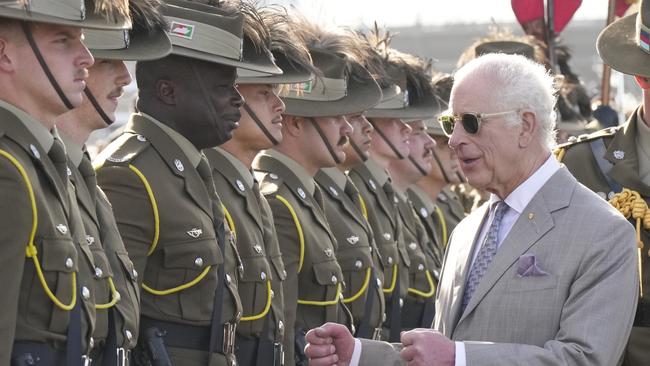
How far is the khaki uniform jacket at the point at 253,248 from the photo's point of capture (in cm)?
707

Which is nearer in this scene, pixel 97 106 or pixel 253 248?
pixel 97 106

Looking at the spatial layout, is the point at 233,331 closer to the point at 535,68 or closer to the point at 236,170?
the point at 236,170

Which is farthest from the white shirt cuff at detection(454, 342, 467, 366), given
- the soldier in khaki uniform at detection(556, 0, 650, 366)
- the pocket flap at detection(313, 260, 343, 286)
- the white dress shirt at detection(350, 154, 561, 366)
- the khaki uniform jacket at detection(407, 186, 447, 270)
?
the khaki uniform jacket at detection(407, 186, 447, 270)

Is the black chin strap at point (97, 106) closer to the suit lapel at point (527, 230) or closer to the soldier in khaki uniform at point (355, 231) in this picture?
the suit lapel at point (527, 230)

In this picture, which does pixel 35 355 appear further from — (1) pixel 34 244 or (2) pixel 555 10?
(2) pixel 555 10

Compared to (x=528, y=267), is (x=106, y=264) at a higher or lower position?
lower

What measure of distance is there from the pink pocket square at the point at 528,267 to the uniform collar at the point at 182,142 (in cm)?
206

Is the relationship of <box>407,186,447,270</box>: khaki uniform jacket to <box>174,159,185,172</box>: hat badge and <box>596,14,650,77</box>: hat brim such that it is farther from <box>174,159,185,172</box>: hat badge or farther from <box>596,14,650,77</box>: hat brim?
<box>174,159,185,172</box>: hat badge

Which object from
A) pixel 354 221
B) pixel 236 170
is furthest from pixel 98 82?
pixel 354 221

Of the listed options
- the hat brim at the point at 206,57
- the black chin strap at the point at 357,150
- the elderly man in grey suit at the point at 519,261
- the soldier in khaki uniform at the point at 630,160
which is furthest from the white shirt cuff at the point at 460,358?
the black chin strap at the point at 357,150

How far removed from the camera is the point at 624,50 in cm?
650

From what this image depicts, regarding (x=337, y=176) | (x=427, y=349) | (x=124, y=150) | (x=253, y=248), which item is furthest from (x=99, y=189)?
(x=337, y=176)

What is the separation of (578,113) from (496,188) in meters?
8.20

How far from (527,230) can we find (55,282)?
1.69 meters
